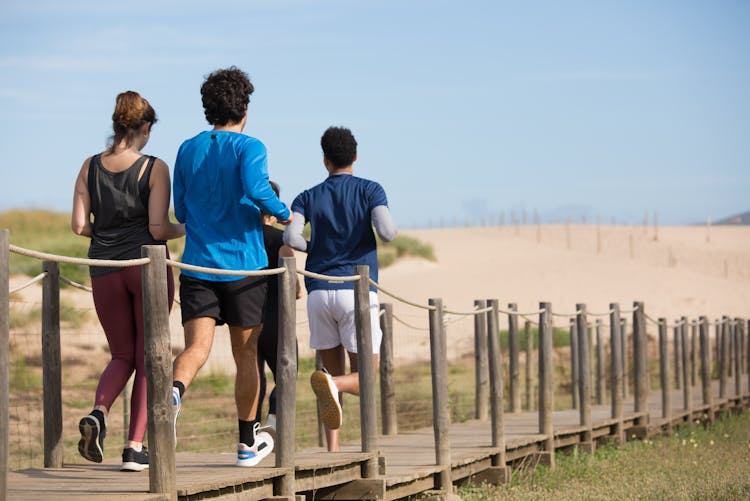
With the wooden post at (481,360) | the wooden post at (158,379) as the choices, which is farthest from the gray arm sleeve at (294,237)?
the wooden post at (481,360)

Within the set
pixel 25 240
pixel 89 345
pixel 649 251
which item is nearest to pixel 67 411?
pixel 89 345

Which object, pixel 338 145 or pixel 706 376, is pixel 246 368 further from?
pixel 706 376

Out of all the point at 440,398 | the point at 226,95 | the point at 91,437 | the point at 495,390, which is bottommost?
the point at 495,390

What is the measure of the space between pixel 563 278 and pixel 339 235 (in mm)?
44333

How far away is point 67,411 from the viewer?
16.3 metres

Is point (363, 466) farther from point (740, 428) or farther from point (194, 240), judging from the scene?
point (740, 428)

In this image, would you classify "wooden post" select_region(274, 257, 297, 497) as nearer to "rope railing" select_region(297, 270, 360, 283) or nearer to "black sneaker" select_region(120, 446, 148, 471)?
"rope railing" select_region(297, 270, 360, 283)

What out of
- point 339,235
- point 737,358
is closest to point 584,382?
point 339,235

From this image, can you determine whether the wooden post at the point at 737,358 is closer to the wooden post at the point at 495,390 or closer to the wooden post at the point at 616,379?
the wooden post at the point at 616,379

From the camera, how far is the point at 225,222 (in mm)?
5879

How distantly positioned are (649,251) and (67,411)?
5152 cm

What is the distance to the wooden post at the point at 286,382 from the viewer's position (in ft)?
19.8

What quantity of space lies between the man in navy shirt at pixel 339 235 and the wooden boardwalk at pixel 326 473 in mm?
426

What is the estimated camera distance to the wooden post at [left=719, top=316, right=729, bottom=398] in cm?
1797
